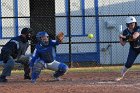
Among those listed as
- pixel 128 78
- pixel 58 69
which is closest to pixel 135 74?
pixel 128 78

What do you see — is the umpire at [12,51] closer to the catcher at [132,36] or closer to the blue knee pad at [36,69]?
the blue knee pad at [36,69]

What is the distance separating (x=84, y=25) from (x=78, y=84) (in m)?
6.98

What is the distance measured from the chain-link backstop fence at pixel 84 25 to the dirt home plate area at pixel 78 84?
3.65 m

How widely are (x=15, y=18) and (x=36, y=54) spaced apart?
18.3ft

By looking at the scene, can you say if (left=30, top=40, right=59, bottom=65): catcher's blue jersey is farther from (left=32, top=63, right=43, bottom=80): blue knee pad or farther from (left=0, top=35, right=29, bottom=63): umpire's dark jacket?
(left=0, top=35, right=29, bottom=63): umpire's dark jacket

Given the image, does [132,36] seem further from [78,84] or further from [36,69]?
[36,69]

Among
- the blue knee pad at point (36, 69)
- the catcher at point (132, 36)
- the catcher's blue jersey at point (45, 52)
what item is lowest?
the blue knee pad at point (36, 69)

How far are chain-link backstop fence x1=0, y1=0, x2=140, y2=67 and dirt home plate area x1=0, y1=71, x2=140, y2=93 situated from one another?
3647 mm

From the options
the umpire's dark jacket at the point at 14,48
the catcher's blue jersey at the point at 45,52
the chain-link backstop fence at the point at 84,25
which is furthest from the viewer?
the chain-link backstop fence at the point at 84,25

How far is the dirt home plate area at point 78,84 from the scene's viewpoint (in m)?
11.8

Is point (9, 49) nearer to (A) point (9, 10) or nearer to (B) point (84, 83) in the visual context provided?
(B) point (84, 83)

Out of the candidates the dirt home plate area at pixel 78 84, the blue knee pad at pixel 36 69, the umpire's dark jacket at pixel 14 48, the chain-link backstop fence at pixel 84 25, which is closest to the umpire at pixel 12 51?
the umpire's dark jacket at pixel 14 48

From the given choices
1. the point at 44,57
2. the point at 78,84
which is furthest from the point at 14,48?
the point at 78,84

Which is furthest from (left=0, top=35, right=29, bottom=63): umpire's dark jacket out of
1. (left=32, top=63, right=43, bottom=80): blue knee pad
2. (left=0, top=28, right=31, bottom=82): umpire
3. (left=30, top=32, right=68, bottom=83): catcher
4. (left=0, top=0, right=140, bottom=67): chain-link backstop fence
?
(left=0, top=0, right=140, bottom=67): chain-link backstop fence
